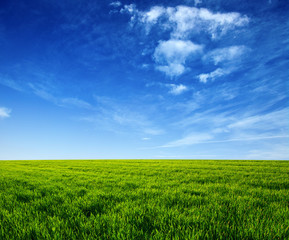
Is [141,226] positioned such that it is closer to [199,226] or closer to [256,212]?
[199,226]

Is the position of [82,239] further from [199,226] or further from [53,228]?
[199,226]

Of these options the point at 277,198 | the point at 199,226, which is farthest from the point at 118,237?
the point at 277,198

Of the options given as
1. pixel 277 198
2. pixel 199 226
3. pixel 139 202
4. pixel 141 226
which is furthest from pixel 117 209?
pixel 277 198

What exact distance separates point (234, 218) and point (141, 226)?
1654 mm

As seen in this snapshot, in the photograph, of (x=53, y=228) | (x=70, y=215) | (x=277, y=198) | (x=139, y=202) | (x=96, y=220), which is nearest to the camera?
(x=53, y=228)

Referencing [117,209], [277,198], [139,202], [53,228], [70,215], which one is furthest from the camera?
[277,198]

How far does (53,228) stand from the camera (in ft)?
7.95

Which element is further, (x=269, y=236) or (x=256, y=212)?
(x=256, y=212)

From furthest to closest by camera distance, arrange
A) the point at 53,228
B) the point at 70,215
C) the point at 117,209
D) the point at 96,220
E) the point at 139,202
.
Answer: the point at 139,202 < the point at 117,209 < the point at 70,215 < the point at 96,220 < the point at 53,228

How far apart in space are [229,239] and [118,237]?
147cm

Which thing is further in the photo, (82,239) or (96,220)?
(96,220)

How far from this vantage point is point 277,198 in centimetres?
420

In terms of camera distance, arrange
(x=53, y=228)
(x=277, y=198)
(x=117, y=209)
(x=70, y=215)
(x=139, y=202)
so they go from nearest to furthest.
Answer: (x=53, y=228)
(x=70, y=215)
(x=117, y=209)
(x=139, y=202)
(x=277, y=198)

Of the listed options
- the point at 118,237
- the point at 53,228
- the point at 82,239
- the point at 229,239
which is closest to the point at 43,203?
the point at 53,228
